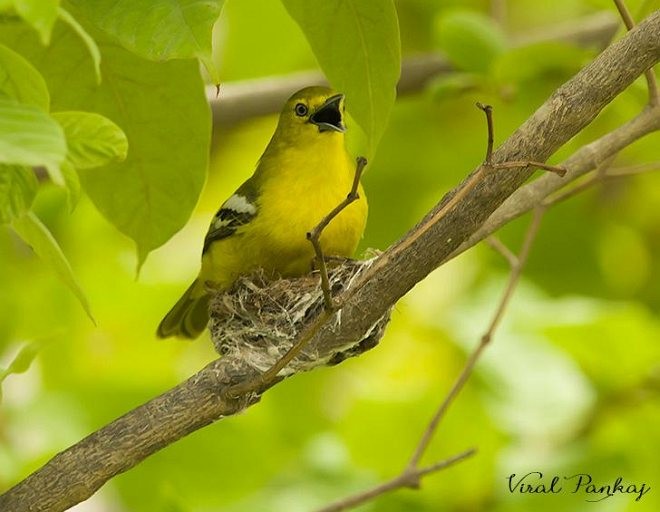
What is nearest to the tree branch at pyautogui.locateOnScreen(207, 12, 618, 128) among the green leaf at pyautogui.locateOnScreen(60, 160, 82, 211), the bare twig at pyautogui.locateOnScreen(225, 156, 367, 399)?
the bare twig at pyautogui.locateOnScreen(225, 156, 367, 399)

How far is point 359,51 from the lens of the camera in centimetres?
235

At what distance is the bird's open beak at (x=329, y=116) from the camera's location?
3697mm

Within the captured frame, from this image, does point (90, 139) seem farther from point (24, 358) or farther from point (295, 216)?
point (295, 216)

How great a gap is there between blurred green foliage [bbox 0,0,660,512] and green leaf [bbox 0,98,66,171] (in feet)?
4.97

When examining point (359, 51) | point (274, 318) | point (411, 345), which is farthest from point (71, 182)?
point (411, 345)

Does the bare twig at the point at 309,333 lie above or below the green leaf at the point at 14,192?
above

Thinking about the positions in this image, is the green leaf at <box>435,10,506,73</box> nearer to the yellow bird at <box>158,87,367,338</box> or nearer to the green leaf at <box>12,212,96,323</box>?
the yellow bird at <box>158,87,367,338</box>

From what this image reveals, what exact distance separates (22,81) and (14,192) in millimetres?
169

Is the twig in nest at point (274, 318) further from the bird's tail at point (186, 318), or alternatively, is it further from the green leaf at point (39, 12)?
the green leaf at point (39, 12)

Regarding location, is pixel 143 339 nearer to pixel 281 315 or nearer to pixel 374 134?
pixel 281 315

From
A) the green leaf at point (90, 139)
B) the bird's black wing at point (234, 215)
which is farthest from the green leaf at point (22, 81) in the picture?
the bird's black wing at point (234, 215)

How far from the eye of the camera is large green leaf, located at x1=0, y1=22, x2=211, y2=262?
250 cm

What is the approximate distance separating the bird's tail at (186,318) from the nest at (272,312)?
55 cm

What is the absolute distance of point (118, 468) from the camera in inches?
90.4
